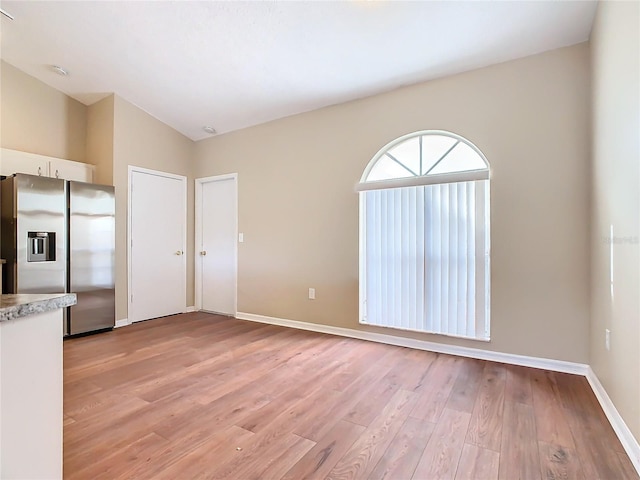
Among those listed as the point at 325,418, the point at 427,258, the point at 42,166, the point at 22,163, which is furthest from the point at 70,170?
the point at 427,258

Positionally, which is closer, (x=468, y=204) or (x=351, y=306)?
(x=468, y=204)

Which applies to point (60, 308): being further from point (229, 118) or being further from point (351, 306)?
point (229, 118)

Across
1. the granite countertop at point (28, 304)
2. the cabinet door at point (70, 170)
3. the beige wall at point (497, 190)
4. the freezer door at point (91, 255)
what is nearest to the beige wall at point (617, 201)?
the beige wall at point (497, 190)

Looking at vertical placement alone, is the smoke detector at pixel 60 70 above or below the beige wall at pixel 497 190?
above

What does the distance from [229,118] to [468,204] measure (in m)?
3.16

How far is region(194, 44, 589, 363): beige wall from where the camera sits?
2609 millimetres

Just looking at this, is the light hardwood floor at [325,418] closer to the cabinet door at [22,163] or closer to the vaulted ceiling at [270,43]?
the cabinet door at [22,163]

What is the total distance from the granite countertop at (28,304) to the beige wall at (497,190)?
279 cm

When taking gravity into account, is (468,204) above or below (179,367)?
above

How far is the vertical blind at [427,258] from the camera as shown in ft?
9.62

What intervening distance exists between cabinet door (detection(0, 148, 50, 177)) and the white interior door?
0.87 m

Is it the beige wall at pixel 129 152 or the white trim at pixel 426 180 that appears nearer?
the white trim at pixel 426 180

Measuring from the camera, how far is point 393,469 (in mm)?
1502

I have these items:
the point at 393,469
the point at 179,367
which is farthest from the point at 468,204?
the point at 179,367
